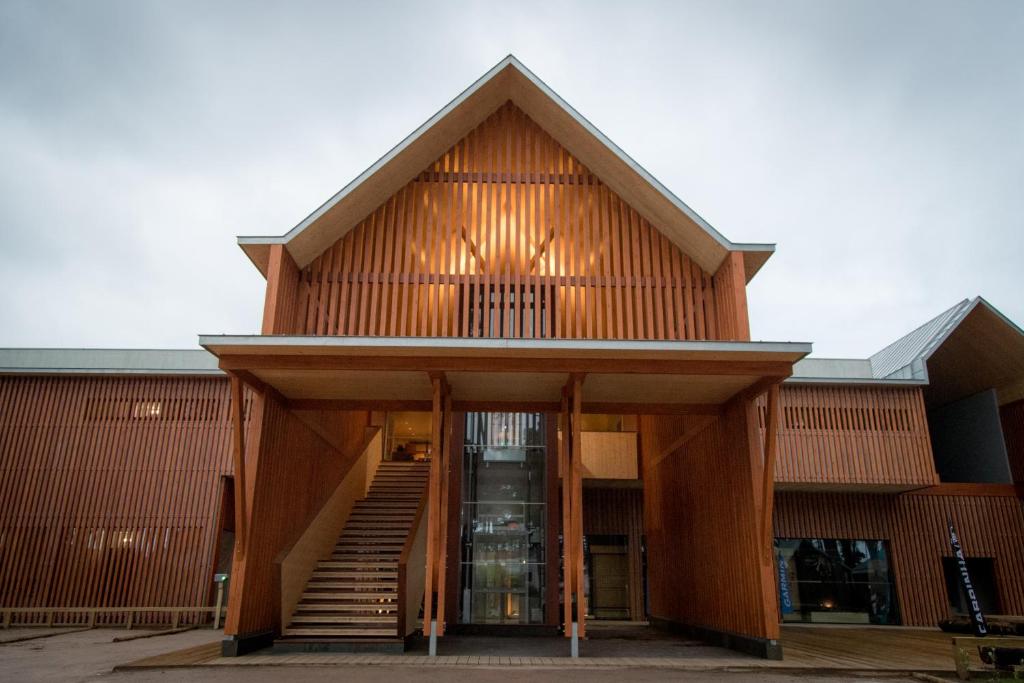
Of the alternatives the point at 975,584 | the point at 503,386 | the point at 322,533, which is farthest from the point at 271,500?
the point at 975,584

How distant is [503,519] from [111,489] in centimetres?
883

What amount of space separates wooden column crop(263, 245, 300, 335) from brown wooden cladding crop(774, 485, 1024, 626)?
13296mm

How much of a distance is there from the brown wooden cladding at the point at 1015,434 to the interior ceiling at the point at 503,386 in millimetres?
11774

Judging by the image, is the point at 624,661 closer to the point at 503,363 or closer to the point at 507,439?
the point at 503,363

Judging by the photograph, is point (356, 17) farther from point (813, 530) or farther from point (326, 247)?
point (813, 530)

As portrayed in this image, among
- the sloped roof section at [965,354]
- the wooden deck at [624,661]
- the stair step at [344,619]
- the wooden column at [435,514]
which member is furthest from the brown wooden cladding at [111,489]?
the sloped roof section at [965,354]

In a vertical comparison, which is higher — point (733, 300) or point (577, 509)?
point (733, 300)

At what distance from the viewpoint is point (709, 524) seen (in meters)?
10.8

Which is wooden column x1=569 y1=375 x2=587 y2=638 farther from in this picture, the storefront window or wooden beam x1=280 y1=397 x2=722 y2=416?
the storefront window

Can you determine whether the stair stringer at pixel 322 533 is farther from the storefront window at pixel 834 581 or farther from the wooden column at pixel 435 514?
the storefront window at pixel 834 581

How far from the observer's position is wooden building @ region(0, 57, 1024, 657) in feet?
29.2

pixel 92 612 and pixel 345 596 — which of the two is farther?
pixel 92 612

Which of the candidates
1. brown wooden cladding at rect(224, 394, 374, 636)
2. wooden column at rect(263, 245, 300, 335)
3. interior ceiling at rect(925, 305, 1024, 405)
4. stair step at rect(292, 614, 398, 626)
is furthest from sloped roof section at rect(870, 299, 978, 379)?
wooden column at rect(263, 245, 300, 335)

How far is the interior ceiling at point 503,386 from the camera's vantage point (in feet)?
29.6
